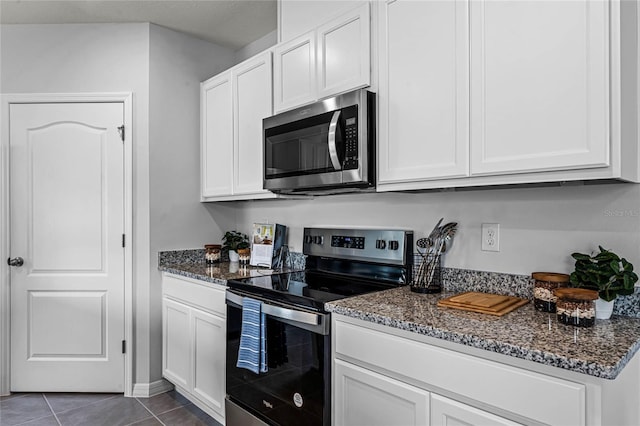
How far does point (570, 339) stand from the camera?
120 centimetres

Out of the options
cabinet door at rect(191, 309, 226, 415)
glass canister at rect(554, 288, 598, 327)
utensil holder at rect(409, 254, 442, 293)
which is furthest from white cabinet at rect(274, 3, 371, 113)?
cabinet door at rect(191, 309, 226, 415)

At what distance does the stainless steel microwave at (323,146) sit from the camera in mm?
1903

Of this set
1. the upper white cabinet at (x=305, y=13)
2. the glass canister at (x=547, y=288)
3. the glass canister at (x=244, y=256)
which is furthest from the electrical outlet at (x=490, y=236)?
the glass canister at (x=244, y=256)

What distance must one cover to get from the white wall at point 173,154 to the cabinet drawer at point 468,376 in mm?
1832

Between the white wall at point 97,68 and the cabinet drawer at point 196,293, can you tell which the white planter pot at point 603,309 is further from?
the white wall at point 97,68

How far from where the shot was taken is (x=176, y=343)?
278 cm

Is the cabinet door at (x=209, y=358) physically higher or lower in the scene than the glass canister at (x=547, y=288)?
lower

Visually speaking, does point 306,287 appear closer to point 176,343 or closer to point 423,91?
point 423,91

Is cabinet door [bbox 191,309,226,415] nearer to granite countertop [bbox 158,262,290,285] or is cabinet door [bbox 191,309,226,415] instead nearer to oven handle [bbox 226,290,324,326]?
granite countertop [bbox 158,262,290,285]

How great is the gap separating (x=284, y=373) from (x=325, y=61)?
1.49m

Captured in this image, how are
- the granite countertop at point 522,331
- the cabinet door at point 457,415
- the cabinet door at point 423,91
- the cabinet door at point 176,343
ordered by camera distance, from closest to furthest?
the granite countertop at point 522,331
the cabinet door at point 457,415
the cabinet door at point 423,91
the cabinet door at point 176,343

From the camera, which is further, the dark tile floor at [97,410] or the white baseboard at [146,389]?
the white baseboard at [146,389]

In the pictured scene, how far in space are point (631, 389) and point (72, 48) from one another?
3588 millimetres

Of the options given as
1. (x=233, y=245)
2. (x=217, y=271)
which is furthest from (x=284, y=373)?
(x=233, y=245)
